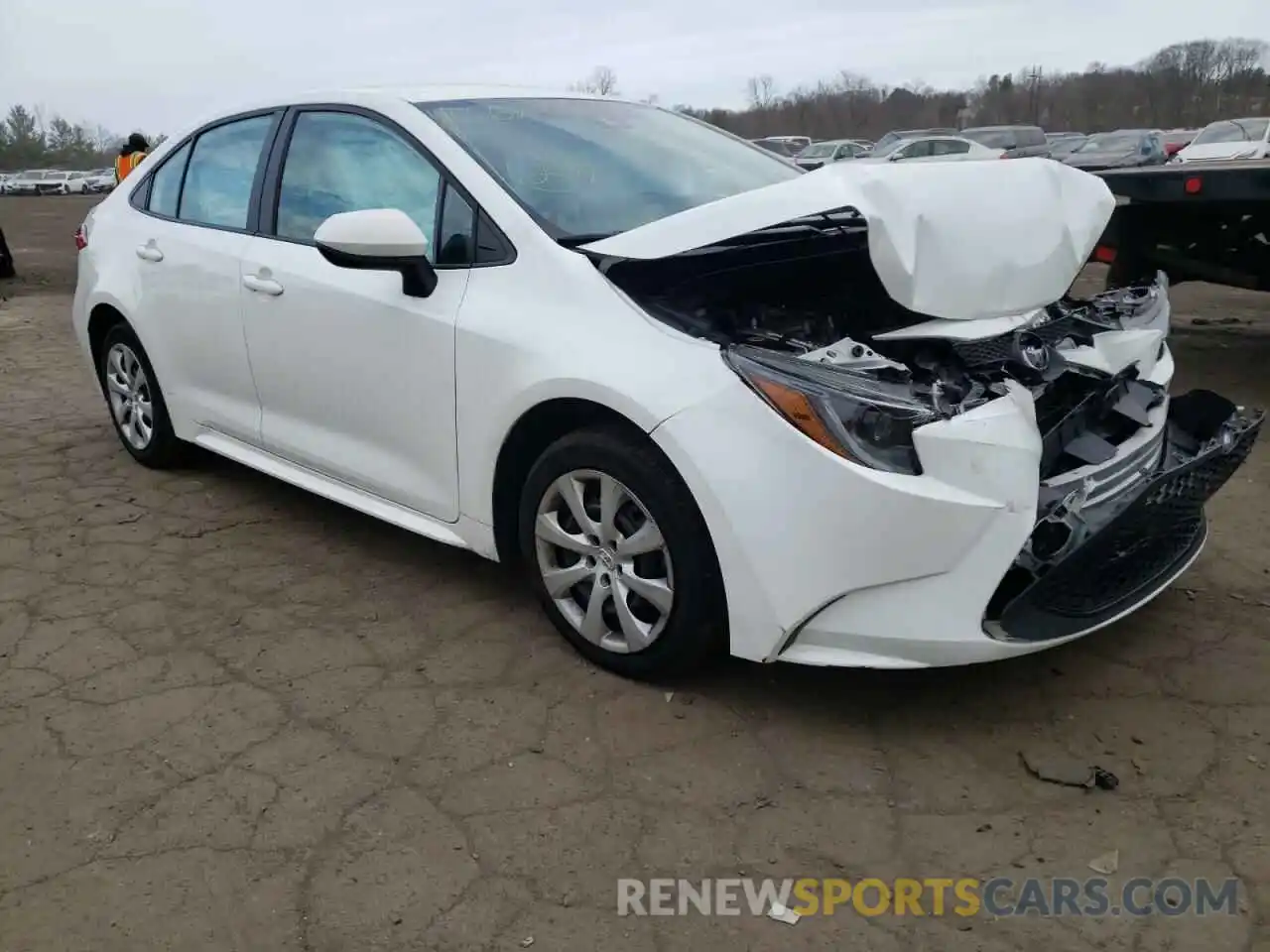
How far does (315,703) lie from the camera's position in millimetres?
2943

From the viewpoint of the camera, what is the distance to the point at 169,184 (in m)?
4.52

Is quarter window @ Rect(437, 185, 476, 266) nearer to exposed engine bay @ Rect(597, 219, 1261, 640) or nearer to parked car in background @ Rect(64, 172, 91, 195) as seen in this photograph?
exposed engine bay @ Rect(597, 219, 1261, 640)

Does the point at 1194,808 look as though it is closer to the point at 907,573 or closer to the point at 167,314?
the point at 907,573

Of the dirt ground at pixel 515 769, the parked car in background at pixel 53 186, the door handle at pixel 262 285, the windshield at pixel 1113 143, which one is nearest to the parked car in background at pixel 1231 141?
the windshield at pixel 1113 143

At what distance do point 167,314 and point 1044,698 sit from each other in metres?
3.52

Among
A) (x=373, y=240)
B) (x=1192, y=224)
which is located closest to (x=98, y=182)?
(x=1192, y=224)

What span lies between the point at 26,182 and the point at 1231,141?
6033 centimetres

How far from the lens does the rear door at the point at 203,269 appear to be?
155 inches

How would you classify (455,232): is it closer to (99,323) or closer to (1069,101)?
(99,323)

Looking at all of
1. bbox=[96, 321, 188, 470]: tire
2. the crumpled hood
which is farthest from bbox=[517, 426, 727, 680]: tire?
bbox=[96, 321, 188, 470]: tire

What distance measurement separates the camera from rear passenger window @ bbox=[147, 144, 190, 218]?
14.6ft

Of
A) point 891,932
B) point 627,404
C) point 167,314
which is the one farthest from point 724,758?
point 167,314

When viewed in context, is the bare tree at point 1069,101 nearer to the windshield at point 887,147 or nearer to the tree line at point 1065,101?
the tree line at point 1065,101

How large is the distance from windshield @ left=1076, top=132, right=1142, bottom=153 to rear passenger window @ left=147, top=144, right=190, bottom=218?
922 inches
